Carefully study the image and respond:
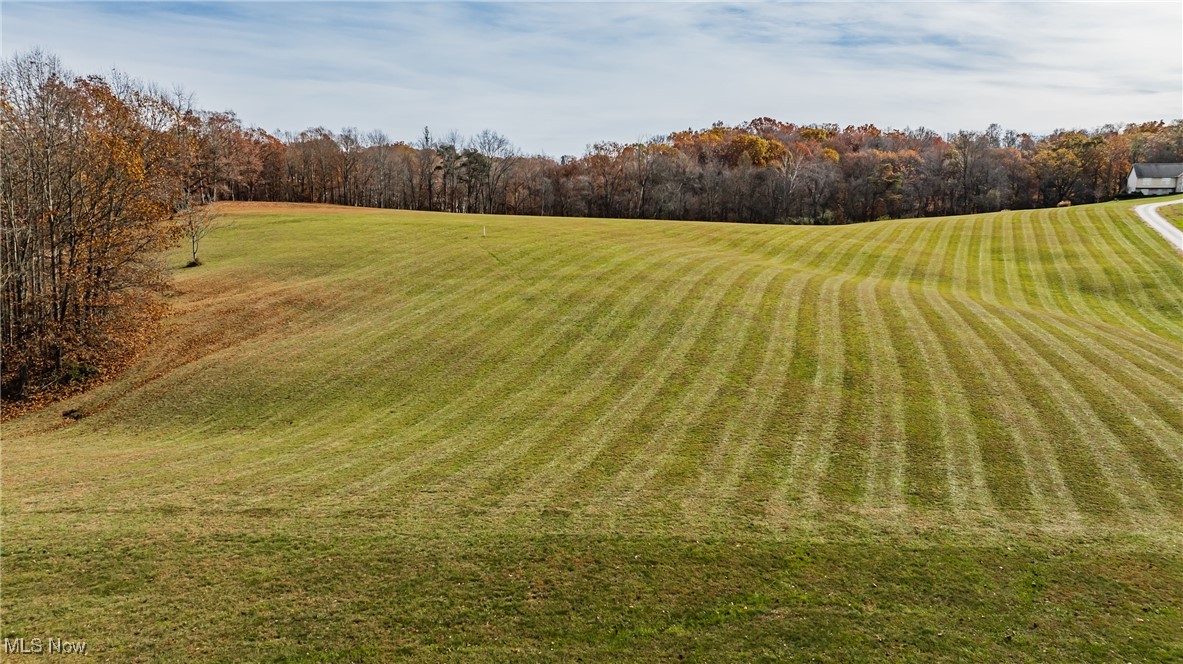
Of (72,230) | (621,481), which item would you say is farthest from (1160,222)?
(72,230)

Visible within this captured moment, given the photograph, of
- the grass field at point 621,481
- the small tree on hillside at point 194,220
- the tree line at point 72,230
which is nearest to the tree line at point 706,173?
the small tree on hillside at point 194,220

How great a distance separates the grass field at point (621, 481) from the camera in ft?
32.0

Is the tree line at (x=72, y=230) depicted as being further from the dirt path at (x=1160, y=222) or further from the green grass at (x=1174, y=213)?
the green grass at (x=1174, y=213)

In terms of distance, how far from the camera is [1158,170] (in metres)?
87.2

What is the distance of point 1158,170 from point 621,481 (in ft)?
368

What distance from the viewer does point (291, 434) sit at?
18031 millimetres

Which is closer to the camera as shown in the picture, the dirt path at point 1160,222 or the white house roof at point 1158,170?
the dirt path at point 1160,222

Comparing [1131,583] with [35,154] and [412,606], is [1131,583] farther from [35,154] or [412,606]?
[35,154]

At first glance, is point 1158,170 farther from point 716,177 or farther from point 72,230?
point 72,230

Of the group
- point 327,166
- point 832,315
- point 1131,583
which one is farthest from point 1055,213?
point 327,166

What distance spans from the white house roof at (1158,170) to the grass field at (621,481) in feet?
264

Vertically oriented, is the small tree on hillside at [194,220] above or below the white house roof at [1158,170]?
below

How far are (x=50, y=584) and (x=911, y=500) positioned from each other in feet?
53.9

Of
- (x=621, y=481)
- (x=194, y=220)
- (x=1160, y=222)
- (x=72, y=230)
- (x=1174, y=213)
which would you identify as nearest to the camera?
(x=621, y=481)
